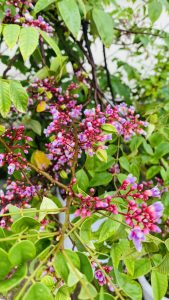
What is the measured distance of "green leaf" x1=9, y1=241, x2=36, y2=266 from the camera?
0.42 metres

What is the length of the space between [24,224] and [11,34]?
0.32m

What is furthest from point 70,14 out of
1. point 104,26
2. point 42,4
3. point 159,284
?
point 159,284

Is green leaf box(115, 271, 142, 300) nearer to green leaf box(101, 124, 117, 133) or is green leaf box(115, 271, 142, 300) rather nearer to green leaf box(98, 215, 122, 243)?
green leaf box(98, 215, 122, 243)

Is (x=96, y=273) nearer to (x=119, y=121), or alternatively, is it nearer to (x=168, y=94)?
(x=119, y=121)

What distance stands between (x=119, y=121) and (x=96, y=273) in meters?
0.36

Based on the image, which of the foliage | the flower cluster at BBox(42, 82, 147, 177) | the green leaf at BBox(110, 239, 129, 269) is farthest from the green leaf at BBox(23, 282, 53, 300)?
the flower cluster at BBox(42, 82, 147, 177)

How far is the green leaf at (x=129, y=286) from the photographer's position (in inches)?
21.0

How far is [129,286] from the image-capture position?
55 centimetres

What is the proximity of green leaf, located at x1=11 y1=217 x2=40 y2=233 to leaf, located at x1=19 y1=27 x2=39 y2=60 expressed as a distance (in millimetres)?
281

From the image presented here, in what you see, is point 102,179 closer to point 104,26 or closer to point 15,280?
point 104,26

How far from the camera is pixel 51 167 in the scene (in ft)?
3.18

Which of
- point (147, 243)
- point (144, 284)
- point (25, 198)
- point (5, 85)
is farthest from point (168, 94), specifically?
point (147, 243)

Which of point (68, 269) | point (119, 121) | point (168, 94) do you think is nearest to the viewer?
point (68, 269)

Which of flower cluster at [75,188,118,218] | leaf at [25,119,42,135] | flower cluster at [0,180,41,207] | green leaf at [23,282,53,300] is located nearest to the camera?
green leaf at [23,282,53,300]
